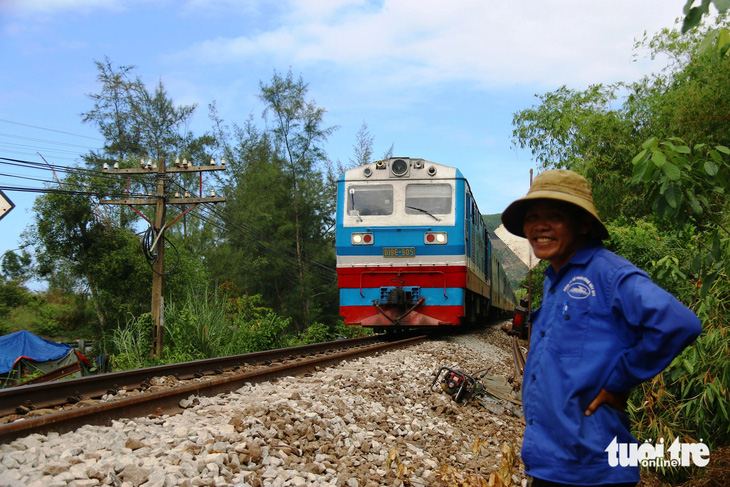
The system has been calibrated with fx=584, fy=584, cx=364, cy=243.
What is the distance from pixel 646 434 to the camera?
5.28 m

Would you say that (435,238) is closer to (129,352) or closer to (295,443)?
(129,352)

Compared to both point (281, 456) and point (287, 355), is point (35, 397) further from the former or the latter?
point (287, 355)

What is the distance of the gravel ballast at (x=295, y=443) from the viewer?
313 centimetres

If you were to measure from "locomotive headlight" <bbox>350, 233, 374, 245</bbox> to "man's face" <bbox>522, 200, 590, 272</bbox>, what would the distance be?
9385 millimetres

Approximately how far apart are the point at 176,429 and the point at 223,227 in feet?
107

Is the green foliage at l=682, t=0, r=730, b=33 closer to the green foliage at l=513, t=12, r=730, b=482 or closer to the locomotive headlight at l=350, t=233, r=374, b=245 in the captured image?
the green foliage at l=513, t=12, r=730, b=482

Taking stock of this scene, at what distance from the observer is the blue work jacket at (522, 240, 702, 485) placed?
1.78m

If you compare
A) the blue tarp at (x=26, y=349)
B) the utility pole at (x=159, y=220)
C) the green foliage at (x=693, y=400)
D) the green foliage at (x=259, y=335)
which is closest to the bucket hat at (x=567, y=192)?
the green foliage at (x=693, y=400)

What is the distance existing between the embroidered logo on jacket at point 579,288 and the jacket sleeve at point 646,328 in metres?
0.11

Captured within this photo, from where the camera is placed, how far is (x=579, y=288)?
2.03 metres

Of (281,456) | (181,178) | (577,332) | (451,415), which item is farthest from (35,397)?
(181,178)

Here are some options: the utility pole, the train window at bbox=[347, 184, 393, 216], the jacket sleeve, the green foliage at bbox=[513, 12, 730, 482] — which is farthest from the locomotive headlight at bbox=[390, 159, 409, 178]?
the jacket sleeve

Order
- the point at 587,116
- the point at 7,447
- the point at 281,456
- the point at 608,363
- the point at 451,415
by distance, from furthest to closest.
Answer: the point at 587,116, the point at 451,415, the point at 281,456, the point at 7,447, the point at 608,363

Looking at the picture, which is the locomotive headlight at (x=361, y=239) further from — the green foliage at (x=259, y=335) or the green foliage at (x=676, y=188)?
the green foliage at (x=676, y=188)
